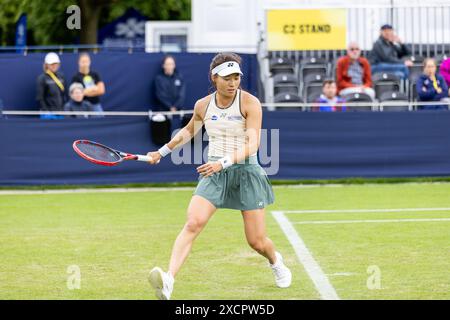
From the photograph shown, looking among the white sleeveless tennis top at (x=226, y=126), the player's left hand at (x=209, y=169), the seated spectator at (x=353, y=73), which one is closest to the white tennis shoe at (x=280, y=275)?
the white sleeveless tennis top at (x=226, y=126)

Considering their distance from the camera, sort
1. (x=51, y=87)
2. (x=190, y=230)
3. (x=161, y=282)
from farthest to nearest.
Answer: (x=51, y=87) → (x=190, y=230) → (x=161, y=282)

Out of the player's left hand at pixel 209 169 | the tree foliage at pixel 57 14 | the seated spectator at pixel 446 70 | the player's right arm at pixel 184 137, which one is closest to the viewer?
the player's left hand at pixel 209 169

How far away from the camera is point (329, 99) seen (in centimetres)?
1959

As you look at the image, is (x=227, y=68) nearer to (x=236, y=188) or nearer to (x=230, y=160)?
(x=230, y=160)

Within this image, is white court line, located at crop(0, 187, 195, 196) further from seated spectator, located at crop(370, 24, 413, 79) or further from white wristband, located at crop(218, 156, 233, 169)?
white wristband, located at crop(218, 156, 233, 169)

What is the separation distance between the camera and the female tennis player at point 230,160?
925 centimetres

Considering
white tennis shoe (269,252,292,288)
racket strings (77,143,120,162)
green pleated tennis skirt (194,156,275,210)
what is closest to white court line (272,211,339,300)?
white tennis shoe (269,252,292,288)

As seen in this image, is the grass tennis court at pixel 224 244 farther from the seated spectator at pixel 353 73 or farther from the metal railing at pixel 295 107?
the seated spectator at pixel 353 73

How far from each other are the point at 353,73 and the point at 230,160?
11.4 m

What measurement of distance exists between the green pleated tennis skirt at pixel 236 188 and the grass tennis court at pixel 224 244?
0.74 meters

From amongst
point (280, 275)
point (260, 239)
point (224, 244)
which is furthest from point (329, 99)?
point (260, 239)

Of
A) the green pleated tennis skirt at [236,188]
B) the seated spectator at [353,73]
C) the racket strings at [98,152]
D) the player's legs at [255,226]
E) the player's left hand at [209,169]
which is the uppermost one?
the seated spectator at [353,73]

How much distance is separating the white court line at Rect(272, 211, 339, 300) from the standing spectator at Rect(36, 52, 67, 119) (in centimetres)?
582

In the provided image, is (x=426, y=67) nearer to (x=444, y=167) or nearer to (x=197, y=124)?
(x=444, y=167)
